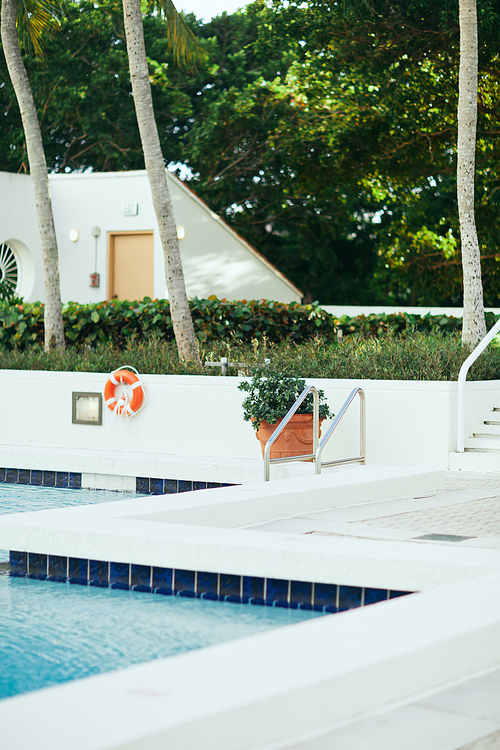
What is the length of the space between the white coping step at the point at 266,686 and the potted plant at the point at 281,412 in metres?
5.63

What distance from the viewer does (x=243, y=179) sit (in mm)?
25219

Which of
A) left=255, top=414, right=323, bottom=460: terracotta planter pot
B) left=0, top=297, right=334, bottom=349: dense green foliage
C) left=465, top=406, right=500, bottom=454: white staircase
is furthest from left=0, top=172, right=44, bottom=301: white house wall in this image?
left=465, top=406, right=500, bottom=454: white staircase

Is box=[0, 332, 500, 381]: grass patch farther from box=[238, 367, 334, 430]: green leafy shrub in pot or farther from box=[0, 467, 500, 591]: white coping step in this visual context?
box=[0, 467, 500, 591]: white coping step

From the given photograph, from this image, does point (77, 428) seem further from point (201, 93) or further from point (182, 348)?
point (201, 93)

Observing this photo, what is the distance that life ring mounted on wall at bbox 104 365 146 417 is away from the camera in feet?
35.6

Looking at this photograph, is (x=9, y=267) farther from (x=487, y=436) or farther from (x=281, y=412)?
(x=487, y=436)

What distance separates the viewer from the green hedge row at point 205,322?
44.8ft

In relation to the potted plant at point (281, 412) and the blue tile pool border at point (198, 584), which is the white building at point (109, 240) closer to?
the potted plant at point (281, 412)

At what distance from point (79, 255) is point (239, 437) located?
27.5ft

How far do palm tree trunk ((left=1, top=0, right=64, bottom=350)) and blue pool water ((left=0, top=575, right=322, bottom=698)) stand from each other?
8.01m

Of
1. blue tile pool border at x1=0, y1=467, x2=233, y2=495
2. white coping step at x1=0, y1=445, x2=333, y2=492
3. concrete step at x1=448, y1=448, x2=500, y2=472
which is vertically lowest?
blue tile pool border at x1=0, y1=467, x2=233, y2=495

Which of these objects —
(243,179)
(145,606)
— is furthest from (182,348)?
(243,179)

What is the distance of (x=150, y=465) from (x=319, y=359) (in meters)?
2.55

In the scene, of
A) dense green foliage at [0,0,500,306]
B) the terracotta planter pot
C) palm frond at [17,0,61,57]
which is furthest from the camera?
dense green foliage at [0,0,500,306]
